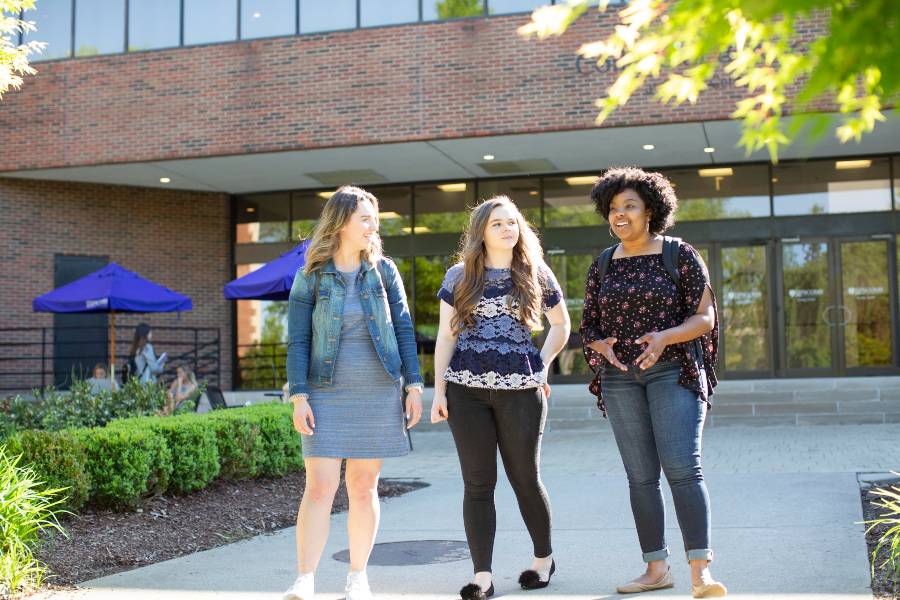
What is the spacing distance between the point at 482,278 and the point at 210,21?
14.4 m

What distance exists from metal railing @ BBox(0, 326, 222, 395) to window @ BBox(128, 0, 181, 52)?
17.3 ft

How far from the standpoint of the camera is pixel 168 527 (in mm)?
6793

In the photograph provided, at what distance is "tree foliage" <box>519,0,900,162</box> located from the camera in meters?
1.75

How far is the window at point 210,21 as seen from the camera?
58.2ft

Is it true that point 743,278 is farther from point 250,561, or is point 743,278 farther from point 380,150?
point 250,561

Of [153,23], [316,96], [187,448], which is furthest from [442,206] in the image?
[187,448]

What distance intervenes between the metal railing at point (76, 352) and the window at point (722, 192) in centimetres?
940

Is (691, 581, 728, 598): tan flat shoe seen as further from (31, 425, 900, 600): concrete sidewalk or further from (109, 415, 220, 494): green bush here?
(109, 415, 220, 494): green bush

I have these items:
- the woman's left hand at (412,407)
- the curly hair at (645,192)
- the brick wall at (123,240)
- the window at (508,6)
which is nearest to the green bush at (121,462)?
the woman's left hand at (412,407)

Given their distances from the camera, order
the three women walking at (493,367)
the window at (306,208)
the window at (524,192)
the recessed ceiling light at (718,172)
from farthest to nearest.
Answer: the window at (306,208) < the window at (524,192) < the recessed ceiling light at (718,172) < the three women walking at (493,367)

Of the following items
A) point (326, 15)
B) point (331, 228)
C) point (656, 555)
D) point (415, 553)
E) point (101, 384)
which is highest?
point (326, 15)

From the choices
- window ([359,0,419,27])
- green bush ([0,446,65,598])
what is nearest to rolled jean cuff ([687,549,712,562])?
green bush ([0,446,65,598])

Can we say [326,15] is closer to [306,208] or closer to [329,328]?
[306,208]

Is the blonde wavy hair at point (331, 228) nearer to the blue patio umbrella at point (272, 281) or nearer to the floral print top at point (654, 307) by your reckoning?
the floral print top at point (654, 307)
